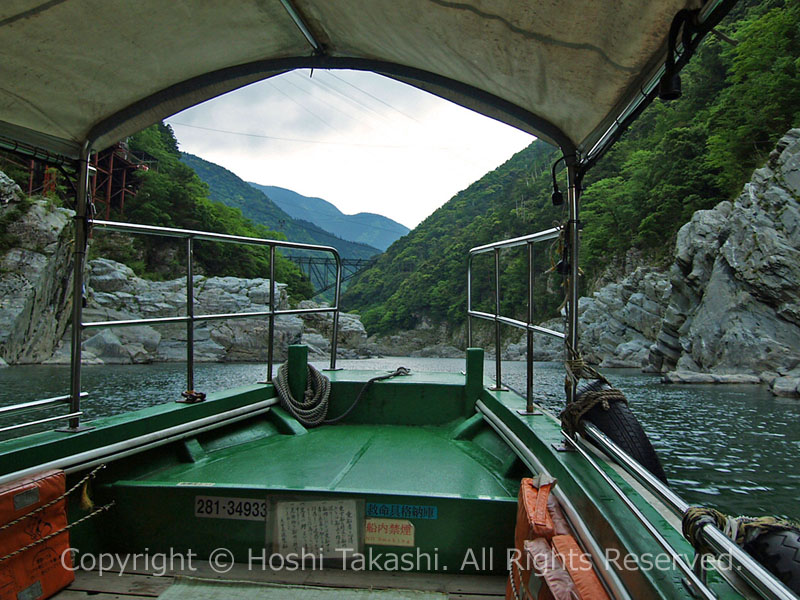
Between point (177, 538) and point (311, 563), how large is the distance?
20.0 inches

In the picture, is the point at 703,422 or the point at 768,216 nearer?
the point at 703,422

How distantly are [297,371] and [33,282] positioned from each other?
21044 mm

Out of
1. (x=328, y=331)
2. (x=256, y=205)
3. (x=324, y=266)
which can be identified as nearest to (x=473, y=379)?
(x=328, y=331)

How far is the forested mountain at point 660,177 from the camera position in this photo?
21.0 m

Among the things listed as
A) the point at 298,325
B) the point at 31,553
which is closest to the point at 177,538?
the point at 31,553

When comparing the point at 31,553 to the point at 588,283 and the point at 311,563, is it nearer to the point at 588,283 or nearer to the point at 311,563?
the point at 311,563

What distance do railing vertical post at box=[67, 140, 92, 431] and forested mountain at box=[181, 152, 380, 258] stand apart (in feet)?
293

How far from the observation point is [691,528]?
80 cm

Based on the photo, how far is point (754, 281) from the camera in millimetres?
15383

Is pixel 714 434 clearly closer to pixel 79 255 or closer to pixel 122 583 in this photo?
pixel 122 583

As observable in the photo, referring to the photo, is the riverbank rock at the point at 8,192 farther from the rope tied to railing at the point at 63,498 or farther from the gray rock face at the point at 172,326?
the rope tied to railing at the point at 63,498

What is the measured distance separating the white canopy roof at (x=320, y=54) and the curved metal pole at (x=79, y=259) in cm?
11

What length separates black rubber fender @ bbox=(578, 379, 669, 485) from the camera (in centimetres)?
146

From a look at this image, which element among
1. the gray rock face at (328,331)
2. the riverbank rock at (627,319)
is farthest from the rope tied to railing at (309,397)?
the gray rock face at (328,331)
